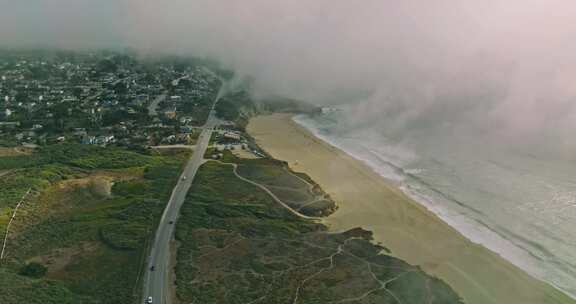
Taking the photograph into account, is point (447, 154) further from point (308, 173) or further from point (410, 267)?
point (410, 267)

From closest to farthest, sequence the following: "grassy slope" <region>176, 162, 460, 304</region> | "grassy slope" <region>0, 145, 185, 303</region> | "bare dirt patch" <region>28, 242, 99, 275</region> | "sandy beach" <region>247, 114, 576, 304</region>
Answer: "grassy slope" <region>176, 162, 460, 304</region> → "grassy slope" <region>0, 145, 185, 303</region> → "sandy beach" <region>247, 114, 576, 304</region> → "bare dirt patch" <region>28, 242, 99, 275</region>

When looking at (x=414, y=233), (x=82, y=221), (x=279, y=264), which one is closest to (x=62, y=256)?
(x=82, y=221)

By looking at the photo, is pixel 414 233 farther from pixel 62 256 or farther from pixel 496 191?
pixel 62 256

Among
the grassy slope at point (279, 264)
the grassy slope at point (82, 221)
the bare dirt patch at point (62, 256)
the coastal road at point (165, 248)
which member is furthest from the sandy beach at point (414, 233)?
the bare dirt patch at point (62, 256)

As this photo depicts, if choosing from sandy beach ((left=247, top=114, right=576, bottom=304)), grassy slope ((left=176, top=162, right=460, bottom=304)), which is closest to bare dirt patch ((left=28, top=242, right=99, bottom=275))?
grassy slope ((left=176, top=162, right=460, bottom=304))

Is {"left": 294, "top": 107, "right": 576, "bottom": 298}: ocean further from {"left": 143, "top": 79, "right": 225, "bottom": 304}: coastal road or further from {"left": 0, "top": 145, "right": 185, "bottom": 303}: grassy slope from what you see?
{"left": 0, "top": 145, "right": 185, "bottom": 303}: grassy slope
